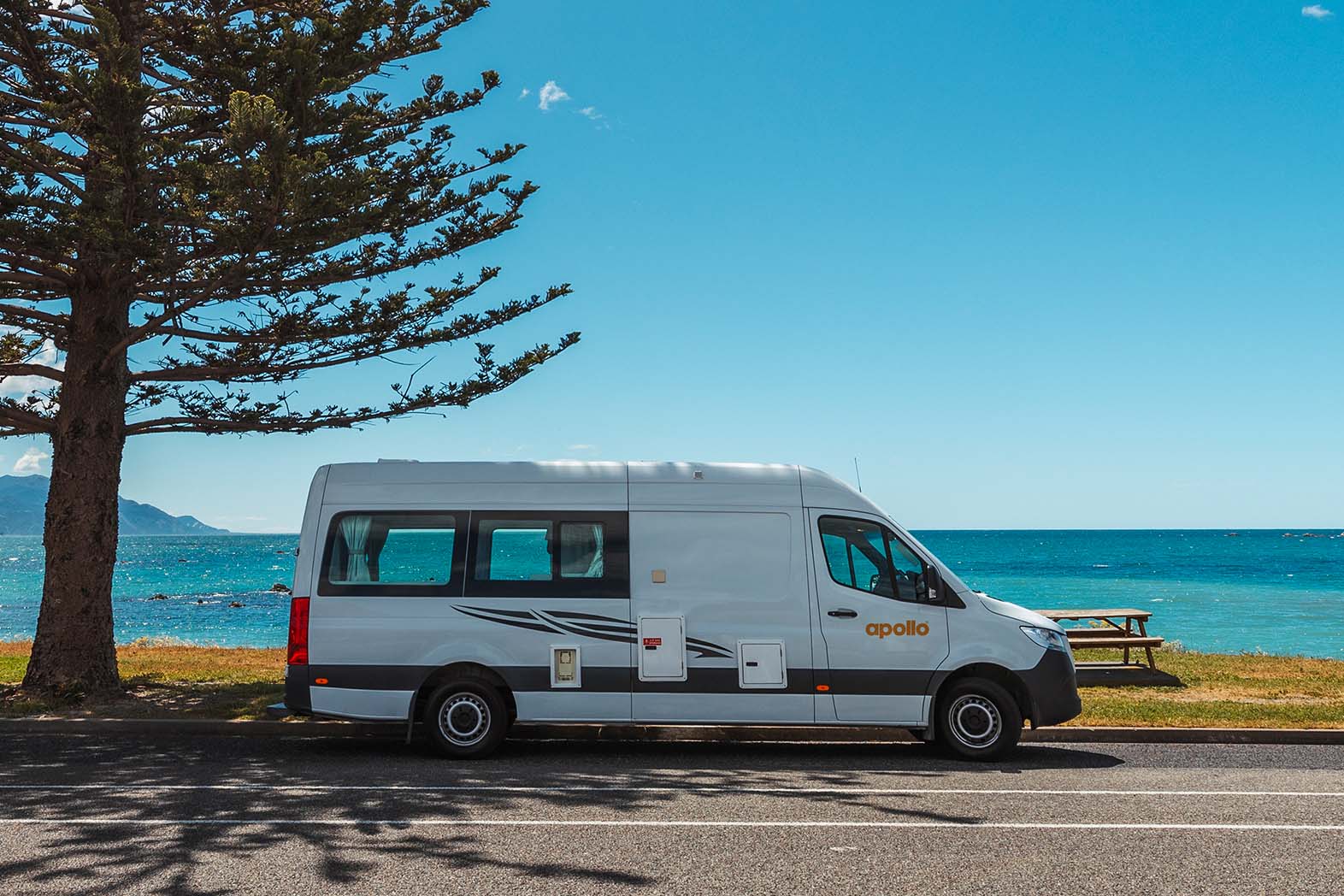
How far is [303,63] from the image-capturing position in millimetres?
10531

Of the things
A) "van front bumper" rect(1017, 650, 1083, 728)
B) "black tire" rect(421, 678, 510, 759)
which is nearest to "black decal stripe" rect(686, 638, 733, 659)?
"black tire" rect(421, 678, 510, 759)

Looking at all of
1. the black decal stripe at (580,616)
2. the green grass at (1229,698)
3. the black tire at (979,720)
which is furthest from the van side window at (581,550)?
the green grass at (1229,698)

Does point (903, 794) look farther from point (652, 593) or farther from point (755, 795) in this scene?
point (652, 593)

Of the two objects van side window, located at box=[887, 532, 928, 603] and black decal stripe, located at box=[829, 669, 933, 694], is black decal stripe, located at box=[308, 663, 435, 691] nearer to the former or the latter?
black decal stripe, located at box=[829, 669, 933, 694]

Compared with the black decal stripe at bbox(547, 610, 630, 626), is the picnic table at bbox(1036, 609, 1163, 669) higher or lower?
lower

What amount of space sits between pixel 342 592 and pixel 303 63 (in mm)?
5169

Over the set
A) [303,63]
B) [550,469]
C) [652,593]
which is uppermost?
[303,63]

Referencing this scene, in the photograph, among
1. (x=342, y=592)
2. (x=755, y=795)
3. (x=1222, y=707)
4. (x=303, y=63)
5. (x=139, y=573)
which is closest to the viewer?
(x=755, y=795)

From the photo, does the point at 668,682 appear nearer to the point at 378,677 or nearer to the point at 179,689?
the point at 378,677

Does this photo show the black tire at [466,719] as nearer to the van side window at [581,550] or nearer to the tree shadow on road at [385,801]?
the tree shadow on road at [385,801]

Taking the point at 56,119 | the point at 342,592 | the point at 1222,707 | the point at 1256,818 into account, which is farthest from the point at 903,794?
the point at 56,119

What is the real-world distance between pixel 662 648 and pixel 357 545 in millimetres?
2866

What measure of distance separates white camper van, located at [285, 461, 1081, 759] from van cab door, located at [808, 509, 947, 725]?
17mm

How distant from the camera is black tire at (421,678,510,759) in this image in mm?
9336
